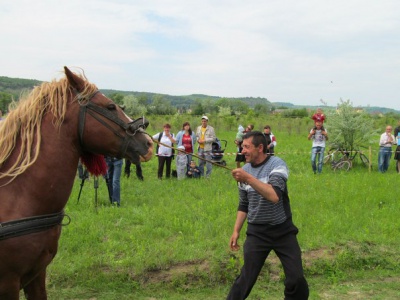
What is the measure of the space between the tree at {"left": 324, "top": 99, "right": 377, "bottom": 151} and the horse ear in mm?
12700

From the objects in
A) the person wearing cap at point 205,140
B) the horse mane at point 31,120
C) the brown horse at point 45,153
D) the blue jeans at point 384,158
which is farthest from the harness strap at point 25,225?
the blue jeans at point 384,158

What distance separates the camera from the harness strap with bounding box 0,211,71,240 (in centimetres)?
254

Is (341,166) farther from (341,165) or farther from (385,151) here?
(385,151)

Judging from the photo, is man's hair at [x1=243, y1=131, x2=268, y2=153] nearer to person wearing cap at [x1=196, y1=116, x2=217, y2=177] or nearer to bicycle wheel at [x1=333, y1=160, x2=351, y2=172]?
person wearing cap at [x1=196, y1=116, x2=217, y2=177]

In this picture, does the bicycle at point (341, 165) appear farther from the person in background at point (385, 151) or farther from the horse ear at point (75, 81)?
the horse ear at point (75, 81)

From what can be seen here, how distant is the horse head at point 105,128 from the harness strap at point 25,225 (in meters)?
0.58

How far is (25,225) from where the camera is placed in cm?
259

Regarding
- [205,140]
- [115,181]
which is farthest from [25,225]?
[205,140]

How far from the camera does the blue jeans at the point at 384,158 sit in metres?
12.6

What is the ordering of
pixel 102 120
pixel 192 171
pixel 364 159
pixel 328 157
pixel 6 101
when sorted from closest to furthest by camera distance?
pixel 102 120, pixel 6 101, pixel 192 171, pixel 328 157, pixel 364 159

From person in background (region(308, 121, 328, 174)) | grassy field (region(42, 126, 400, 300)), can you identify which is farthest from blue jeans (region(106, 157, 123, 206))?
person in background (region(308, 121, 328, 174))

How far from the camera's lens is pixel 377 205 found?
791 cm

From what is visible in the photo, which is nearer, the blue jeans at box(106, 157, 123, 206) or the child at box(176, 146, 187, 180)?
the blue jeans at box(106, 157, 123, 206)

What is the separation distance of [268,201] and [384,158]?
1069 cm
